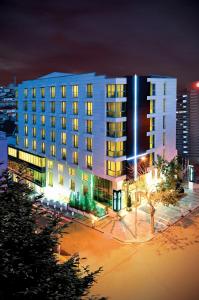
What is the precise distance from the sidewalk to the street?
3.05 ft

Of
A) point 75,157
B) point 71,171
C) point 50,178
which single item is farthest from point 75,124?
point 50,178

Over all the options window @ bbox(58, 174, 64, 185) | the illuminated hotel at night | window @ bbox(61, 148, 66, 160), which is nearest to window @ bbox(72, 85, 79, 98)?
the illuminated hotel at night

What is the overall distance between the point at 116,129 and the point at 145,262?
16794 millimetres

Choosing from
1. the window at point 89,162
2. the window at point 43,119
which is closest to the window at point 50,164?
the window at point 43,119

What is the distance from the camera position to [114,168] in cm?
4028

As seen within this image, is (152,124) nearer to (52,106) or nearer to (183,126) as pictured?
(52,106)

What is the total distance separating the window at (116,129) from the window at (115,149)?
1.15m

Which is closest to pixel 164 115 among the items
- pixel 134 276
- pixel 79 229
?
pixel 79 229

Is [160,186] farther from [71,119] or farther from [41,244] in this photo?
[41,244]

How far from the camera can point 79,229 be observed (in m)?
37.3

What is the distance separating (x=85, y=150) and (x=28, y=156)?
14675 mm

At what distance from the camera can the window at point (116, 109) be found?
130ft

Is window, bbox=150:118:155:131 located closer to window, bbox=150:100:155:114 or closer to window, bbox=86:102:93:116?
window, bbox=150:100:155:114

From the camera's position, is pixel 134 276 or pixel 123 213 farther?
pixel 123 213
